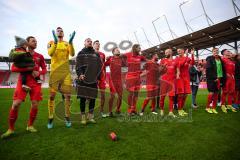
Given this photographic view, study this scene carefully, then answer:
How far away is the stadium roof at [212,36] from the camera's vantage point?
24216mm

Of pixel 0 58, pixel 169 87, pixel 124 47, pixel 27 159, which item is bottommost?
pixel 27 159

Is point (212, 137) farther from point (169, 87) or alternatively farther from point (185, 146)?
point (169, 87)

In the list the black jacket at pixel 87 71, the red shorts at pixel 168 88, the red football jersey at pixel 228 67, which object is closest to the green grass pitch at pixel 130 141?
the black jacket at pixel 87 71

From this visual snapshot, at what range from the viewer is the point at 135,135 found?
4477 mm

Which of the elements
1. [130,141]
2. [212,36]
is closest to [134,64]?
[130,141]

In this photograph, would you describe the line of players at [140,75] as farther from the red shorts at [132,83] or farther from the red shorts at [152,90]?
the red shorts at [152,90]

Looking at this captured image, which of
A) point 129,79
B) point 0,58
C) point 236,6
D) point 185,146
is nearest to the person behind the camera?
point 185,146

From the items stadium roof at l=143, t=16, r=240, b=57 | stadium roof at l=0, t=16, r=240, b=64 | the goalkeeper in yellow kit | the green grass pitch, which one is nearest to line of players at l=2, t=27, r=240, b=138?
the goalkeeper in yellow kit

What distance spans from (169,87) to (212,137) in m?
2.82

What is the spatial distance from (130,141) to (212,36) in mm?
27985

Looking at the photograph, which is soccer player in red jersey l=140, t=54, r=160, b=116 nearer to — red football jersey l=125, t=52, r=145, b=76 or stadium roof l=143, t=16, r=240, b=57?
red football jersey l=125, t=52, r=145, b=76

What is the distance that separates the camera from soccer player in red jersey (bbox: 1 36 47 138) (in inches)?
180

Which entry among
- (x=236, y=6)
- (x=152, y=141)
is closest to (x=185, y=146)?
(x=152, y=141)

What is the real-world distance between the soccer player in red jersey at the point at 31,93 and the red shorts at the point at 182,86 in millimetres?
4324
